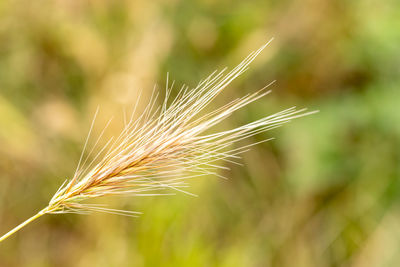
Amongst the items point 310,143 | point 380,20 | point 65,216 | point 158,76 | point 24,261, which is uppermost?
point 380,20

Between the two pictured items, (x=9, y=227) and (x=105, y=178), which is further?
(x=9, y=227)

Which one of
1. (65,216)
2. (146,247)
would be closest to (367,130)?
(146,247)

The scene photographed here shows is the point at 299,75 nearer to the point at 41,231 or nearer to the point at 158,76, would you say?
the point at 158,76

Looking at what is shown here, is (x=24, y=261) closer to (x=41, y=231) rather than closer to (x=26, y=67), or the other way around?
(x=41, y=231)

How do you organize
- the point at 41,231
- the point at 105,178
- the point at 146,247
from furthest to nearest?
the point at 41,231, the point at 146,247, the point at 105,178

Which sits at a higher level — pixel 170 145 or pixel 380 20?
pixel 380 20

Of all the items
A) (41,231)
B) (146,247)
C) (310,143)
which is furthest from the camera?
(41,231)
